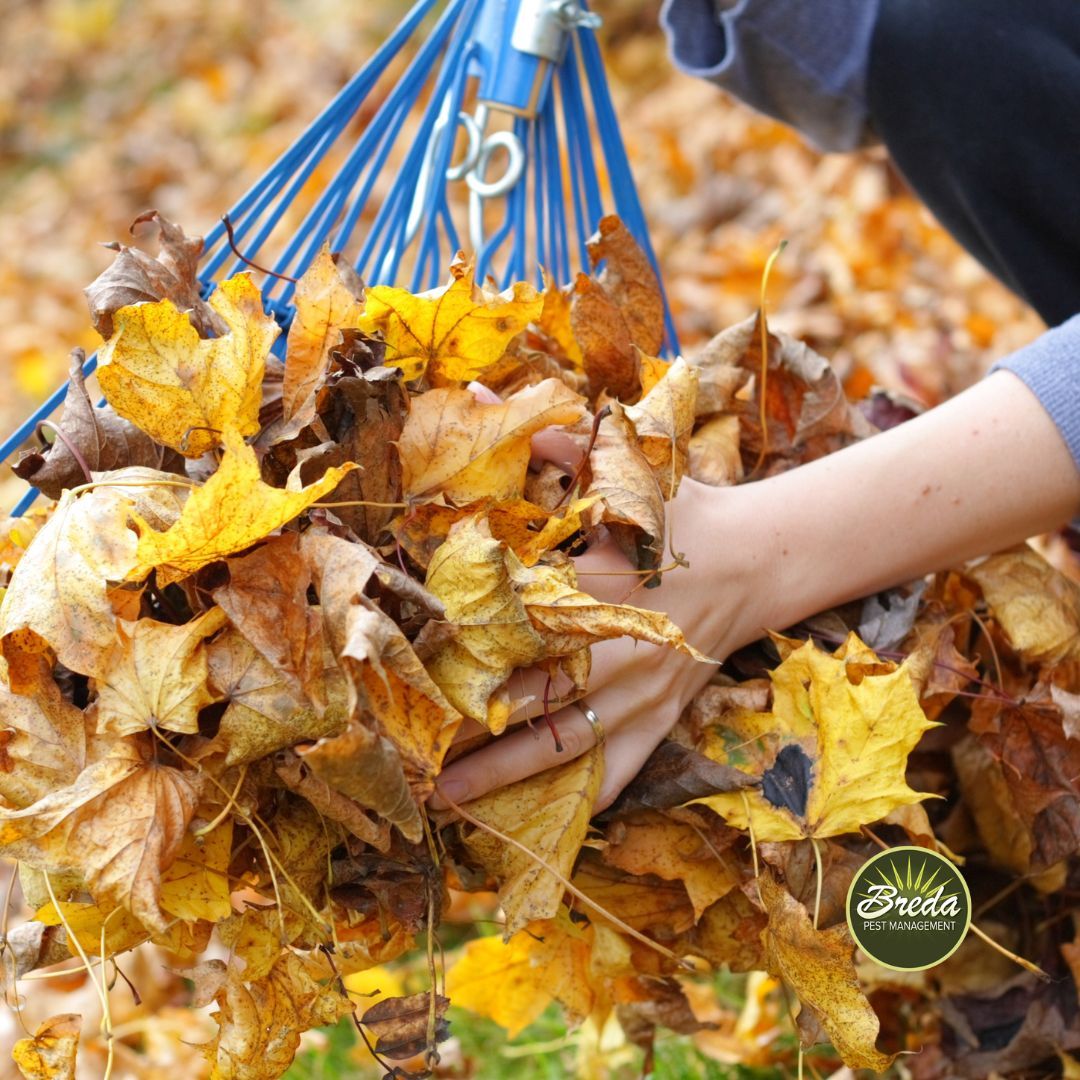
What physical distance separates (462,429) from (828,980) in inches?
17.3

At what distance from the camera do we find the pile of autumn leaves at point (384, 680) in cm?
67

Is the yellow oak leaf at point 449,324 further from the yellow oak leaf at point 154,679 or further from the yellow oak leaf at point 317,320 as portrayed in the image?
the yellow oak leaf at point 154,679

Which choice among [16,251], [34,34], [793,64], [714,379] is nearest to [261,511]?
[714,379]

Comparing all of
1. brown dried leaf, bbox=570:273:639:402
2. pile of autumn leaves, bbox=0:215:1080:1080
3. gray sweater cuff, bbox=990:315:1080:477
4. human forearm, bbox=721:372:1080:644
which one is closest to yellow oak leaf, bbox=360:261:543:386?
pile of autumn leaves, bbox=0:215:1080:1080

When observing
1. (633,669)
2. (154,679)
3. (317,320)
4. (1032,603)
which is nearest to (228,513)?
(154,679)

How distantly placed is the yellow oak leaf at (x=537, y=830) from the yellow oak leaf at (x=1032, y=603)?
380 mm

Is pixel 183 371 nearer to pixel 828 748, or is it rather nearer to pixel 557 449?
pixel 557 449

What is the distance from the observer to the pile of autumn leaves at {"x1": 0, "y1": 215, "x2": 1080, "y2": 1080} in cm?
67

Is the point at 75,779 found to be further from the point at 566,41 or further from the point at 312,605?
the point at 566,41

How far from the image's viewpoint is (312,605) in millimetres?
691

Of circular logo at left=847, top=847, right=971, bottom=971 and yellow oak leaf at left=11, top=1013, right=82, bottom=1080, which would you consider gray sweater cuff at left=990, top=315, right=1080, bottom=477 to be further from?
yellow oak leaf at left=11, top=1013, right=82, bottom=1080

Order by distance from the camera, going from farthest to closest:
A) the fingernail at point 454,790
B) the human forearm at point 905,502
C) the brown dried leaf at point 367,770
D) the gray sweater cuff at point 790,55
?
the gray sweater cuff at point 790,55
the human forearm at point 905,502
the fingernail at point 454,790
the brown dried leaf at point 367,770

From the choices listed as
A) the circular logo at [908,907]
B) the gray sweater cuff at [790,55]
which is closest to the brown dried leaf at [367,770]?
the circular logo at [908,907]

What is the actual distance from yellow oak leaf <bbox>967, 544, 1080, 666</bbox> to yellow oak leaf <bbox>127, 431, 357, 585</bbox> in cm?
59
